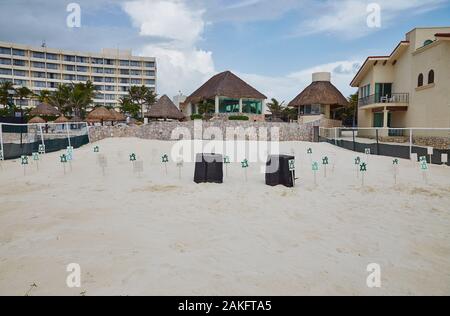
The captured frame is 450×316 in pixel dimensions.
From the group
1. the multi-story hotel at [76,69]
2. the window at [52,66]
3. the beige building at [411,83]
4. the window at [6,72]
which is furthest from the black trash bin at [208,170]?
the window at [52,66]

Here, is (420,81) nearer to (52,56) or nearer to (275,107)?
(275,107)

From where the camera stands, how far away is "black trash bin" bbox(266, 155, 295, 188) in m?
8.75

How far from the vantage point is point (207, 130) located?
84.7 feet

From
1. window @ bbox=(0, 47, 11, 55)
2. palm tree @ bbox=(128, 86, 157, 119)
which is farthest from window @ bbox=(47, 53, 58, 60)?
palm tree @ bbox=(128, 86, 157, 119)

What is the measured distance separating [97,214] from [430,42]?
2704 centimetres

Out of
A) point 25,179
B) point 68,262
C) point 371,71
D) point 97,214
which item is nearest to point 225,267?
point 68,262

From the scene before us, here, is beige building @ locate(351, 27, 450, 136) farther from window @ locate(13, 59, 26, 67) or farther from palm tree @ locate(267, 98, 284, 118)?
window @ locate(13, 59, 26, 67)

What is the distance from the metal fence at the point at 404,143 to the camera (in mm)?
12586

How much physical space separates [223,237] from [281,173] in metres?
4.46

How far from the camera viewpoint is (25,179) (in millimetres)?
9617

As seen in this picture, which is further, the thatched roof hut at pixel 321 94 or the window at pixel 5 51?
the window at pixel 5 51

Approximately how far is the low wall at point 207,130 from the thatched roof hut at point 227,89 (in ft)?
28.1

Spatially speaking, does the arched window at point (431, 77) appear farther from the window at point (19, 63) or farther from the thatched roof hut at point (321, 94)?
the window at point (19, 63)

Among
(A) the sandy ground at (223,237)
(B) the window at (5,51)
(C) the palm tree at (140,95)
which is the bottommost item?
(A) the sandy ground at (223,237)
